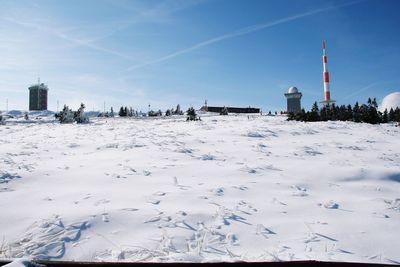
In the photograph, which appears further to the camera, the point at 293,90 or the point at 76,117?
the point at 293,90

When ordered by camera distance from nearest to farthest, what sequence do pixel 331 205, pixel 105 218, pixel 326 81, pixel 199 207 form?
pixel 105 218 → pixel 199 207 → pixel 331 205 → pixel 326 81

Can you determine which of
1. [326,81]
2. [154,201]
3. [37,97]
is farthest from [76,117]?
[37,97]

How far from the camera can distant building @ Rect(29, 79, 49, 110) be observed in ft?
392

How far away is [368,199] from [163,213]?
3881 mm

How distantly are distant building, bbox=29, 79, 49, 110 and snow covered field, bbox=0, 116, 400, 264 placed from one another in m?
124

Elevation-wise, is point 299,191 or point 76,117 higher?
point 76,117

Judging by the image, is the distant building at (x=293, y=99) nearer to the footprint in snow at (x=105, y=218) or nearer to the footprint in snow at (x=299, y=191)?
the footprint in snow at (x=299, y=191)

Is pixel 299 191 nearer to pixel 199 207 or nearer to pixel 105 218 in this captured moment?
pixel 199 207

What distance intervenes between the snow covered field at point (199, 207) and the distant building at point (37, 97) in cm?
12391

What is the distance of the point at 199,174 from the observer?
7.62m

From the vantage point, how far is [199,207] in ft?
17.7

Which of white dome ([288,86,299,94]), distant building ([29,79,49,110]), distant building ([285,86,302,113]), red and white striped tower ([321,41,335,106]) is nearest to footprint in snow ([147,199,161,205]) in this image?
red and white striped tower ([321,41,335,106])

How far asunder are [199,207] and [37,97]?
13049cm

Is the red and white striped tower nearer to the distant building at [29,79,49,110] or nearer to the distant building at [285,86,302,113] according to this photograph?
the distant building at [285,86,302,113]
